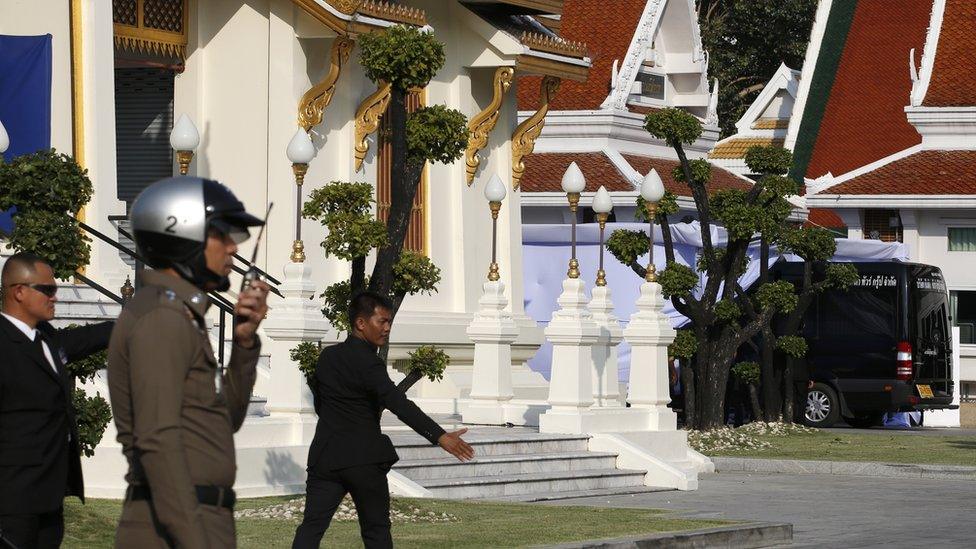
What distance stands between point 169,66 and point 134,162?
122 centimetres

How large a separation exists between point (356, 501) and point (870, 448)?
13993 mm

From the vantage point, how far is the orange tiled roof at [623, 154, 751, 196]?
101 ft

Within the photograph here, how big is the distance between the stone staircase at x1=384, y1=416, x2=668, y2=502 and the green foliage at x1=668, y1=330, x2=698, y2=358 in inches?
173

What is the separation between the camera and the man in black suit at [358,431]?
9508mm

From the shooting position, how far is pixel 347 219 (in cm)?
1383

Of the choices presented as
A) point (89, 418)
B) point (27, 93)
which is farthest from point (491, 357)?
point (89, 418)

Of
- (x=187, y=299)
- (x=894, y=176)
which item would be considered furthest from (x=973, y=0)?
(x=187, y=299)

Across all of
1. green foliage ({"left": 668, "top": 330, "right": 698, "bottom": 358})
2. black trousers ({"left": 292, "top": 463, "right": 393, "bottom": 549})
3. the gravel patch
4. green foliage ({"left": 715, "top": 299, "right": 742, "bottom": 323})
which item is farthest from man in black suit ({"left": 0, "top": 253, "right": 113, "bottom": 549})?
green foliage ({"left": 715, "top": 299, "right": 742, "bottom": 323})

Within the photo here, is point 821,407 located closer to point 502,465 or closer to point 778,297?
point 778,297

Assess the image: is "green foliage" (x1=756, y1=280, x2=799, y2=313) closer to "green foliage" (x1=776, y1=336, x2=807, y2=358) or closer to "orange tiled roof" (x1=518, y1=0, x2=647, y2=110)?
"green foliage" (x1=776, y1=336, x2=807, y2=358)

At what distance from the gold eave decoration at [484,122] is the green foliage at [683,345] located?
121 inches

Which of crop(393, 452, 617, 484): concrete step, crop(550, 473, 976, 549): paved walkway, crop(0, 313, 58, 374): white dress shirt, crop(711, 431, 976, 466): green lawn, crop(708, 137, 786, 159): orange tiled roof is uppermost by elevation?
crop(708, 137, 786, 159): orange tiled roof

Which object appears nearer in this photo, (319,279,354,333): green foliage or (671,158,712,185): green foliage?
(319,279,354,333): green foliage

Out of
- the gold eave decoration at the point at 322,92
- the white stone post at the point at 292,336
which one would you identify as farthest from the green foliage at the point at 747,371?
the white stone post at the point at 292,336
